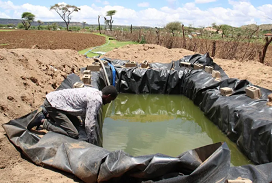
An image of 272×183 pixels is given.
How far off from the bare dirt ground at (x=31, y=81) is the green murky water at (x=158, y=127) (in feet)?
4.93

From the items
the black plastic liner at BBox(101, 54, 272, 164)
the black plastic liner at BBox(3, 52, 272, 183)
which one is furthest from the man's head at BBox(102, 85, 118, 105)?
the black plastic liner at BBox(101, 54, 272, 164)

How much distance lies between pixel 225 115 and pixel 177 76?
8.85 feet

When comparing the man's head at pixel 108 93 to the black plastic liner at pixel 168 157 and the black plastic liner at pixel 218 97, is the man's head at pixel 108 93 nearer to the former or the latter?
the black plastic liner at pixel 168 157

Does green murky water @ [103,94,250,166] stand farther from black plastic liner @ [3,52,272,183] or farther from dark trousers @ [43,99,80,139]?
dark trousers @ [43,99,80,139]

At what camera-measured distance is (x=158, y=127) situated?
4957mm

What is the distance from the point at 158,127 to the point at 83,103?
236 cm

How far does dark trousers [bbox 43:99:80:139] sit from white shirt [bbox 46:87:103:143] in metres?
0.09

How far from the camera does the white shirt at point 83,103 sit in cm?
288

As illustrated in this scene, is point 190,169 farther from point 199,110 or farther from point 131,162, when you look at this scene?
point 199,110

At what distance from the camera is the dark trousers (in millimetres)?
3078

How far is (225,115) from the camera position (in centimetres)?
446

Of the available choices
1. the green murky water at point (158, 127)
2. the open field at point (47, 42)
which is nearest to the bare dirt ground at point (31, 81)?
the green murky water at point (158, 127)

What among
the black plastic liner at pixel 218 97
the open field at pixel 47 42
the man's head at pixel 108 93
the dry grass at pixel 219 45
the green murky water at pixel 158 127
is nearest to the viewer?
the man's head at pixel 108 93

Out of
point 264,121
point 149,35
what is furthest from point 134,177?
point 149,35
